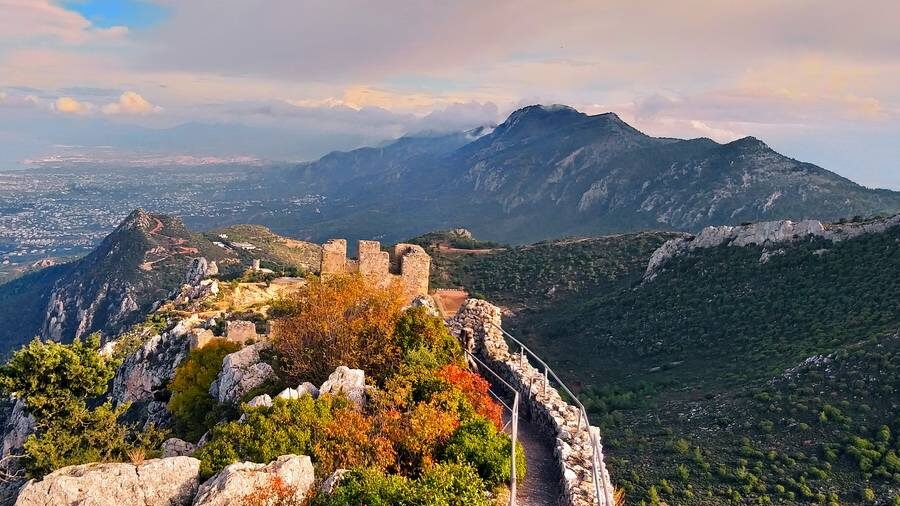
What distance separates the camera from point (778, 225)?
45656 mm

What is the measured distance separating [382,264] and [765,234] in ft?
115

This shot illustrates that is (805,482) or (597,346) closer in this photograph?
(805,482)

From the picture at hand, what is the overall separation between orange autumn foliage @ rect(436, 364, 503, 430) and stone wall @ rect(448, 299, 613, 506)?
3.83 feet

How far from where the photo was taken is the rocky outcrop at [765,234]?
40.6 meters

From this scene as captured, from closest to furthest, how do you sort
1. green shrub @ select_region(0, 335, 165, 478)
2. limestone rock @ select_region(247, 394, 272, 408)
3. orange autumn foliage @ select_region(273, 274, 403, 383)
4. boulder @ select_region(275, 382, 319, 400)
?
limestone rock @ select_region(247, 394, 272, 408) < boulder @ select_region(275, 382, 319, 400) < green shrub @ select_region(0, 335, 165, 478) < orange autumn foliage @ select_region(273, 274, 403, 383)

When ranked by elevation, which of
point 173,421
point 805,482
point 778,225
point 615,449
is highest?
point 778,225

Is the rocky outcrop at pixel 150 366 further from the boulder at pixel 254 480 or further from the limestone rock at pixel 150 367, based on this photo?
the boulder at pixel 254 480

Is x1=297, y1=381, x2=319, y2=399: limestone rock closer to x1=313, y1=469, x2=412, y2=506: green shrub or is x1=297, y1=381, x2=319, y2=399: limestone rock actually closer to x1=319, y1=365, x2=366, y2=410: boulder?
A: x1=319, y1=365, x2=366, y2=410: boulder

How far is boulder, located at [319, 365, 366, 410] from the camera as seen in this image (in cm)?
1307

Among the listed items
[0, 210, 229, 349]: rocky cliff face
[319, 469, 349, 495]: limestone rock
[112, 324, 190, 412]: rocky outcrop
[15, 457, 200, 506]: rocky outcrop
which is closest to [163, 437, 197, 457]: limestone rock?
[15, 457, 200, 506]: rocky outcrop

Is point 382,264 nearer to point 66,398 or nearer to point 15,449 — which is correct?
point 66,398

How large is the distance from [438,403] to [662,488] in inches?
609

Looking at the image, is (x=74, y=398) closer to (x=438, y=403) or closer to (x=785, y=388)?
(x=438, y=403)

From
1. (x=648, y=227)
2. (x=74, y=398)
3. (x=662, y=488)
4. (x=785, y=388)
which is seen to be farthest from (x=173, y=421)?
(x=648, y=227)
